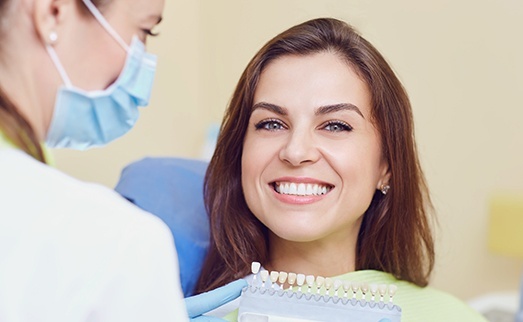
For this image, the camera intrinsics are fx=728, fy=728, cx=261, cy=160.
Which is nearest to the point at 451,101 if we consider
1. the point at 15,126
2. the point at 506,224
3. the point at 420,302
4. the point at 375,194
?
the point at 506,224

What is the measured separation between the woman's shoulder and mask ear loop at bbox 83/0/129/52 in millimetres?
656

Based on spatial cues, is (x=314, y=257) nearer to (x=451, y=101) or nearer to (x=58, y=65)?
(x=58, y=65)

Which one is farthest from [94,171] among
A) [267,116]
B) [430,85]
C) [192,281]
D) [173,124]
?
[430,85]

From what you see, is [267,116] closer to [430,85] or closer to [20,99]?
[20,99]

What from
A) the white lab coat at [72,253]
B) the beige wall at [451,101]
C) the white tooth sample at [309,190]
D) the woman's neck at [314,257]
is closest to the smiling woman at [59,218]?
the white lab coat at [72,253]

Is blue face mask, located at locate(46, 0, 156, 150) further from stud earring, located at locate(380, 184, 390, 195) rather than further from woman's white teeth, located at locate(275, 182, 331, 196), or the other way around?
stud earring, located at locate(380, 184, 390, 195)

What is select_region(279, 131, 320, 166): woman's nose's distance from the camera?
130 cm

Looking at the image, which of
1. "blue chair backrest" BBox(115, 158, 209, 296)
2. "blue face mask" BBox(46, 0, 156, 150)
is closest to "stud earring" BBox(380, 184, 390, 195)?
→ "blue chair backrest" BBox(115, 158, 209, 296)

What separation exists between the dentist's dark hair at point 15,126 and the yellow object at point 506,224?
1.58 meters

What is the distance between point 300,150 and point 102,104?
0.38 m

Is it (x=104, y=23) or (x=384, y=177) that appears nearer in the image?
(x=104, y=23)

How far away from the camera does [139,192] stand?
5.52 ft

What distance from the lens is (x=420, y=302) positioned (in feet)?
4.76

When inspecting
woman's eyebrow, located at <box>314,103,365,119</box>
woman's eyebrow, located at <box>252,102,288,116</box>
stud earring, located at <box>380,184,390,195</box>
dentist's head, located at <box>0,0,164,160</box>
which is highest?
dentist's head, located at <box>0,0,164,160</box>
